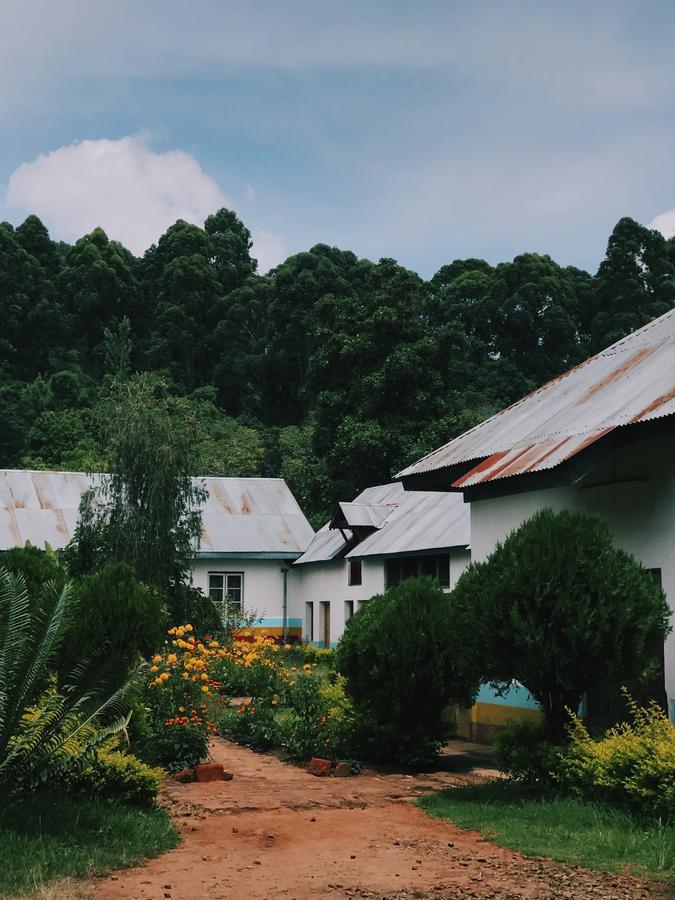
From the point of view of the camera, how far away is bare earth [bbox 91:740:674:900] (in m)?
6.62

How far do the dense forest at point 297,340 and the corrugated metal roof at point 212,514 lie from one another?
7.70ft

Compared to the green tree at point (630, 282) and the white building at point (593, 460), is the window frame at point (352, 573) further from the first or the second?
the green tree at point (630, 282)

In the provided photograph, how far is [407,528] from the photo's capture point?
25.7 m

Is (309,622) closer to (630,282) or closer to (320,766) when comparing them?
(320,766)

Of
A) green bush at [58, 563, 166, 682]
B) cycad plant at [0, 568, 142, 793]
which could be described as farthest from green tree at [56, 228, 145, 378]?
cycad plant at [0, 568, 142, 793]

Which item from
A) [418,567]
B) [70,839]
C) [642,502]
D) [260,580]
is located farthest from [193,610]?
[70,839]

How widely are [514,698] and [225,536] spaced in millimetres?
20311

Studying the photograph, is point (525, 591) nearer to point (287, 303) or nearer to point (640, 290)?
point (640, 290)

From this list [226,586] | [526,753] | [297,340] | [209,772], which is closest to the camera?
[526,753]

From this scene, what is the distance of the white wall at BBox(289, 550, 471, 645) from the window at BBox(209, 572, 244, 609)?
187 centimetres

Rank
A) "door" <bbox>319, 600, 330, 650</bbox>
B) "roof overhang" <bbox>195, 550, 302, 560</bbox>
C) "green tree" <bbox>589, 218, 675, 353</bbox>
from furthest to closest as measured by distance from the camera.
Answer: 1. "green tree" <bbox>589, 218, 675, 353</bbox>
2. "roof overhang" <bbox>195, 550, 302, 560</bbox>
3. "door" <bbox>319, 600, 330, 650</bbox>

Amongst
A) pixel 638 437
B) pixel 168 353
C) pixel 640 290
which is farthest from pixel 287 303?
pixel 638 437

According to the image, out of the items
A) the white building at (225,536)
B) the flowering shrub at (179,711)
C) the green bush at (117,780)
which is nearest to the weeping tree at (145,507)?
the white building at (225,536)

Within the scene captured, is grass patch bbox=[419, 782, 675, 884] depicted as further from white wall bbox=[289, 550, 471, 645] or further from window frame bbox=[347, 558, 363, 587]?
window frame bbox=[347, 558, 363, 587]
